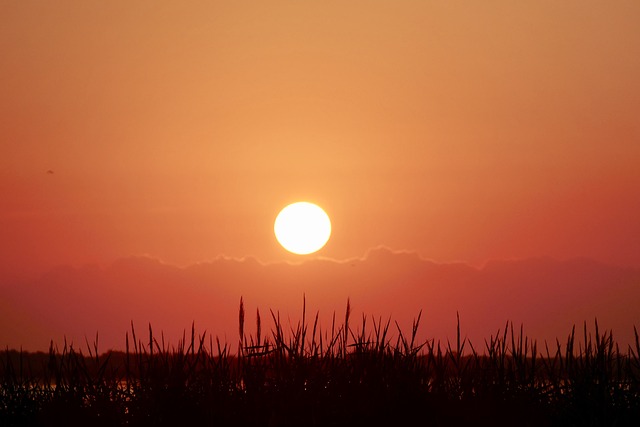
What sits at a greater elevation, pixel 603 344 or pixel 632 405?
pixel 603 344

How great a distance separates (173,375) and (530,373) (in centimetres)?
316

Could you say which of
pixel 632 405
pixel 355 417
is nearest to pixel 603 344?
pixel 632 405

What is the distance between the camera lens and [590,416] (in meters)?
7.17

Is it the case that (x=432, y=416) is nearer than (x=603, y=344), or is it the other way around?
(x=432, y=416)

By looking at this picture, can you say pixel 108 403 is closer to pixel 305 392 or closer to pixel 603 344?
pixel 305 392

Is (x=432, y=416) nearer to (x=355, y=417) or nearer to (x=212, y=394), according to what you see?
(x=355, y=417)

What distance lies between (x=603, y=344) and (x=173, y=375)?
151 inches

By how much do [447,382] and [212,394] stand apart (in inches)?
81.3

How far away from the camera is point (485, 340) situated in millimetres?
8047

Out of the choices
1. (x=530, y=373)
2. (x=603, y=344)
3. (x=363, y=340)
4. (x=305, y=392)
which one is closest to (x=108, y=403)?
(x=305, y=392)

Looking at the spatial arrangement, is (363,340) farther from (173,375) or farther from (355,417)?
(173,375)

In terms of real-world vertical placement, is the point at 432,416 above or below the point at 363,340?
below

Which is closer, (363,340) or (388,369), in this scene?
(388,369)

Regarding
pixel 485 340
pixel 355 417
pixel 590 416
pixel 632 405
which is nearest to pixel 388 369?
pixel 355 417
